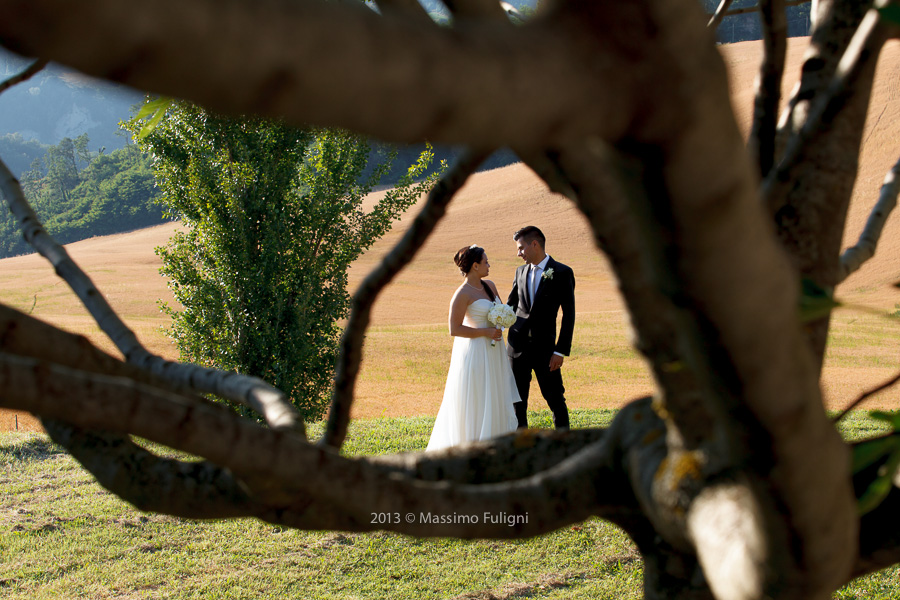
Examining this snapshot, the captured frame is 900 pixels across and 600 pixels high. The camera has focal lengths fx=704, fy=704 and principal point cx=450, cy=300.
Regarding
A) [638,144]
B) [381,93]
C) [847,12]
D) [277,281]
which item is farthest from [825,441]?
[277,281]

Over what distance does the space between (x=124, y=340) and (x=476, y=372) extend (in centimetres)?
611

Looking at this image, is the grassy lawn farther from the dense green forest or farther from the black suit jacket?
the dense green forest

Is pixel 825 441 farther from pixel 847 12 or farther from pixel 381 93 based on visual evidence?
pixel 847 12

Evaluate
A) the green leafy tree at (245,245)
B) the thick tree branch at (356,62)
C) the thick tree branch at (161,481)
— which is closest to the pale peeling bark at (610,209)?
the thick tree branch at (356,62)

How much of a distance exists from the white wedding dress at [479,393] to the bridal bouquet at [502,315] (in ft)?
0.57

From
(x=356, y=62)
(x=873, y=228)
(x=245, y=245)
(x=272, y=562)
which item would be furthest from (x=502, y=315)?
(x=356, y=62)

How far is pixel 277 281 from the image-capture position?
34.9 ft

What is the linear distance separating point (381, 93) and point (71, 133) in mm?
180308

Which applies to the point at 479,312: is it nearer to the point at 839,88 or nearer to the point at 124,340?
the point at 124,340

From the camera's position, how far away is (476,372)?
7.43m

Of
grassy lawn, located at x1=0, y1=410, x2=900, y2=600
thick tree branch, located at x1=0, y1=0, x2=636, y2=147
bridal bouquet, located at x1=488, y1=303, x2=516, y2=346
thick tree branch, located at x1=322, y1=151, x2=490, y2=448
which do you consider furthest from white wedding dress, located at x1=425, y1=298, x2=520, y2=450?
thick tree branch, located at x1=0, y1=0, x2=636, y2=147

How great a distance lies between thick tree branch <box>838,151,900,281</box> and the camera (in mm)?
1469

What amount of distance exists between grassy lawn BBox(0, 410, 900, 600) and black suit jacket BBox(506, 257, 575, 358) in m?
2.01

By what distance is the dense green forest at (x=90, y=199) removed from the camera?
6725cm
